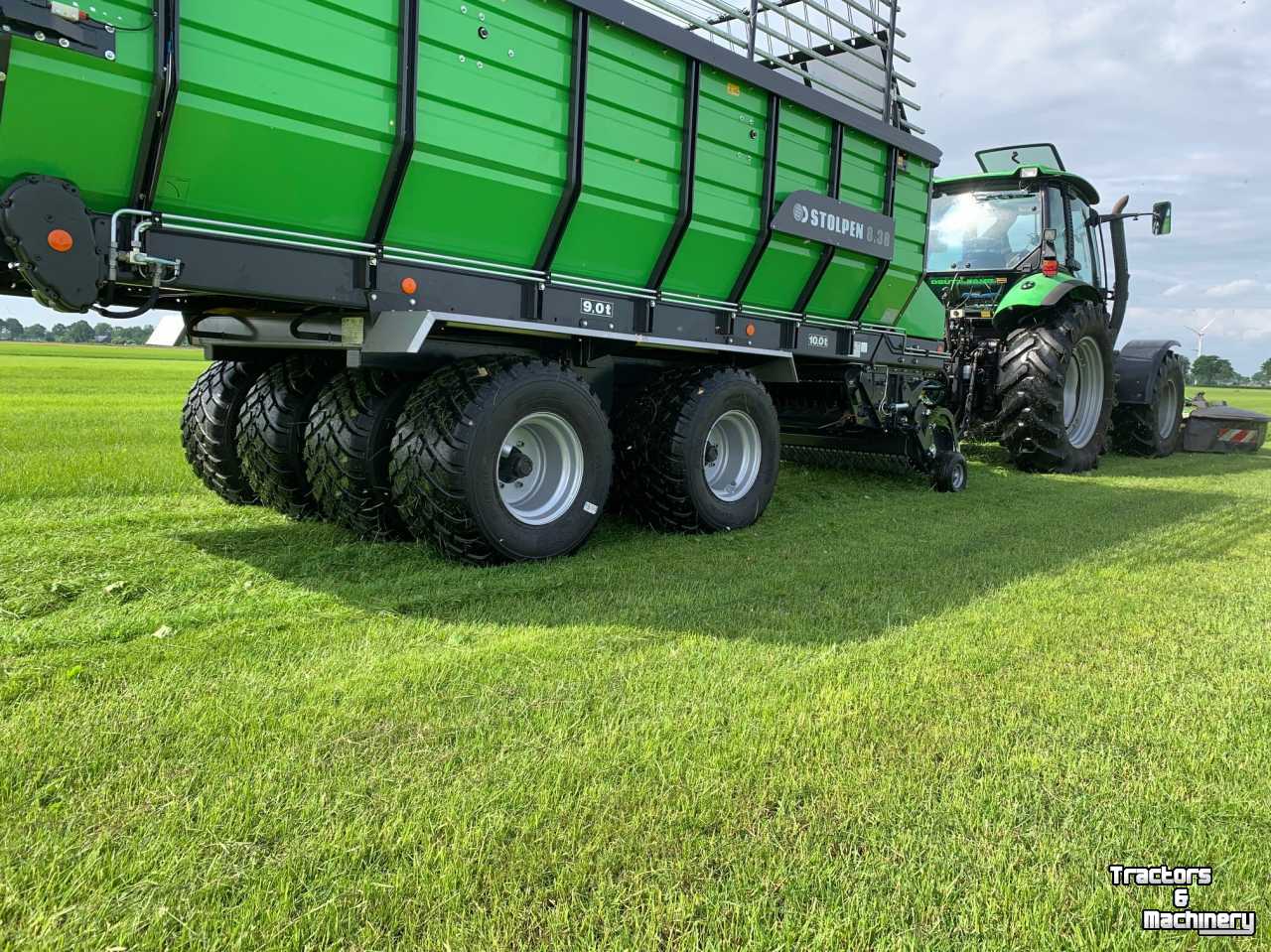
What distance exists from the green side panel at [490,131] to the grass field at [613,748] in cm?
173

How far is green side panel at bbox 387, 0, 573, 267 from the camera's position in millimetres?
4207

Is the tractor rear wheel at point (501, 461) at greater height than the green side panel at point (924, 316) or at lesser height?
lesser

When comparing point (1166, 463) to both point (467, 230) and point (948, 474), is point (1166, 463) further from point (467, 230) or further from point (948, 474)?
point (467, 230)

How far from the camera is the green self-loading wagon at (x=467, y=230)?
136 inches

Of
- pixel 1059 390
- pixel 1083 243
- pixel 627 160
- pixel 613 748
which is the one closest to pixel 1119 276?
pixel 1083 243

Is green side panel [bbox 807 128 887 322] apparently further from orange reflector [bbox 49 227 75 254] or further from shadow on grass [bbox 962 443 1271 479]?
orange reflector [bbox 49 227 75 254]

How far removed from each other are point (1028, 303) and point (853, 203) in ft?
10.4

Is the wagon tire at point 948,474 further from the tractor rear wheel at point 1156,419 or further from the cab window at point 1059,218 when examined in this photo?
the tractor rear wheel at point 1156,419

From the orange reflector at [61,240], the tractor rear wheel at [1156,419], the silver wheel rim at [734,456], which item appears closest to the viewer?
the orange reflector at [61,240]

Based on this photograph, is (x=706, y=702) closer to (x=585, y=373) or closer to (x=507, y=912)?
(x=507, y=912)

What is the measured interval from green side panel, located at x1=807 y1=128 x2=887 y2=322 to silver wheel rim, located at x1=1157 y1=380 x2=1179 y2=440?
7.26 metres

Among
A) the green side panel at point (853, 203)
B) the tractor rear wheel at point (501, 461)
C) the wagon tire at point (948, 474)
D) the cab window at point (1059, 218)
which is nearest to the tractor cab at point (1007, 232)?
the cab window at point (1059, 218)

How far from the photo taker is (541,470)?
513 cm

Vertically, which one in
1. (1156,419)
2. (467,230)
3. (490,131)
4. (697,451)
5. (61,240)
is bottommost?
(697,451)
